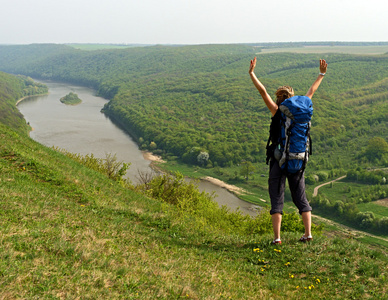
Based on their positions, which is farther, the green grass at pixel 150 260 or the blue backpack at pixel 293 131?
the blue backpack at pixel 293 131

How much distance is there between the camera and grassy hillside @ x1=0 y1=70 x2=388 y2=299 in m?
4.72

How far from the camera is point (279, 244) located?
23.7 feet

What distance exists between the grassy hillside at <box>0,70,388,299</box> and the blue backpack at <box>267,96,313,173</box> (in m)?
1.97

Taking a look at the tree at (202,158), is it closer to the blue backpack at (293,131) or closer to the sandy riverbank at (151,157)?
the sandy riverbank at (151,157)

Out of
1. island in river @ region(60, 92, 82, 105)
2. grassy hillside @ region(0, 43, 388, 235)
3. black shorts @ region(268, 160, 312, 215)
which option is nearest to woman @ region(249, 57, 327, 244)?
black shorts @ region(268, 160, 312, 215)

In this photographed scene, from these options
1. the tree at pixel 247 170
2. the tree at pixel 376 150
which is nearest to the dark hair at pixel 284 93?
the tree at pixel 247 170

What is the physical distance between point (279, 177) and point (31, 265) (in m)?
4.56

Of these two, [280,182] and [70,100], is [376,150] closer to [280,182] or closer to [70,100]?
[280,182]

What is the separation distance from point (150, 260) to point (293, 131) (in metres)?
3.59

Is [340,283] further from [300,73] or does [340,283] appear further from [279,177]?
[300,73]

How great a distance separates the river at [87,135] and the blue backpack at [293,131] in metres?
53.4

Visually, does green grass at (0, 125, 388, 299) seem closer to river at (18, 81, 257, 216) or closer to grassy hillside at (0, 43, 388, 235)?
river at (18, 81, 257, 216)

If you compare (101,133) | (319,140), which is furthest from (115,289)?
(319,140)

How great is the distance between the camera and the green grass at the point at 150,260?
4.72m
